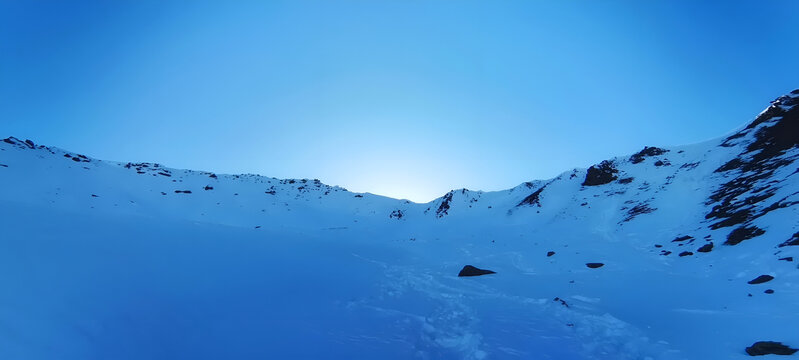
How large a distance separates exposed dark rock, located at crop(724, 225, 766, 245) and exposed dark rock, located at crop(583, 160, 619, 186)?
22.5 meters

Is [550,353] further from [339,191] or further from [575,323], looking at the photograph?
[339,191]

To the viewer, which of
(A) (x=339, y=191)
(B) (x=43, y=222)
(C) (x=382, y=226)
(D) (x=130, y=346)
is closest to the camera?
(D) (x=130, y=346)

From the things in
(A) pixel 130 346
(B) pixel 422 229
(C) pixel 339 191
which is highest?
(C) pixel 339 191

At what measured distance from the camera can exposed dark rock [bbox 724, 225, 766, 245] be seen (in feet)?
52.7

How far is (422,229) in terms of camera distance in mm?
42156

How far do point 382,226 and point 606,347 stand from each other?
40.5 m

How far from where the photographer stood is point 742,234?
16.7 m

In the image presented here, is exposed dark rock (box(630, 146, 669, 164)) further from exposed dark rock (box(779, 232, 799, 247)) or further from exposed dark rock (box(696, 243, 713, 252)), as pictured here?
exposed dark rock (box(779, 232, 799, 247))

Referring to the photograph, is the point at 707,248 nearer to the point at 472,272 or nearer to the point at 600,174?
the point at 472,272

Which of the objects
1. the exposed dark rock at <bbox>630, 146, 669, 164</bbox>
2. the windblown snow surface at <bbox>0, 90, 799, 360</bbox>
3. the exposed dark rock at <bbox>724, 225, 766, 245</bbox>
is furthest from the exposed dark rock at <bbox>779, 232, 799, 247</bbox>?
the exposed dark rock at <bbox>630, 146, 669, 164</bbox>

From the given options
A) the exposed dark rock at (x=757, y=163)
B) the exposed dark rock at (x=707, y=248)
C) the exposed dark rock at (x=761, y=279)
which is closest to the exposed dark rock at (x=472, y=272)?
the exposed dark rock at (x=761, y=279)

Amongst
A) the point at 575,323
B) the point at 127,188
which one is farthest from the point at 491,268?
the point at 127,188

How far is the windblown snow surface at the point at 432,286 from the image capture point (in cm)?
734

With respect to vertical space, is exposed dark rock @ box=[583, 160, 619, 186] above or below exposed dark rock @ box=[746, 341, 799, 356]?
above
